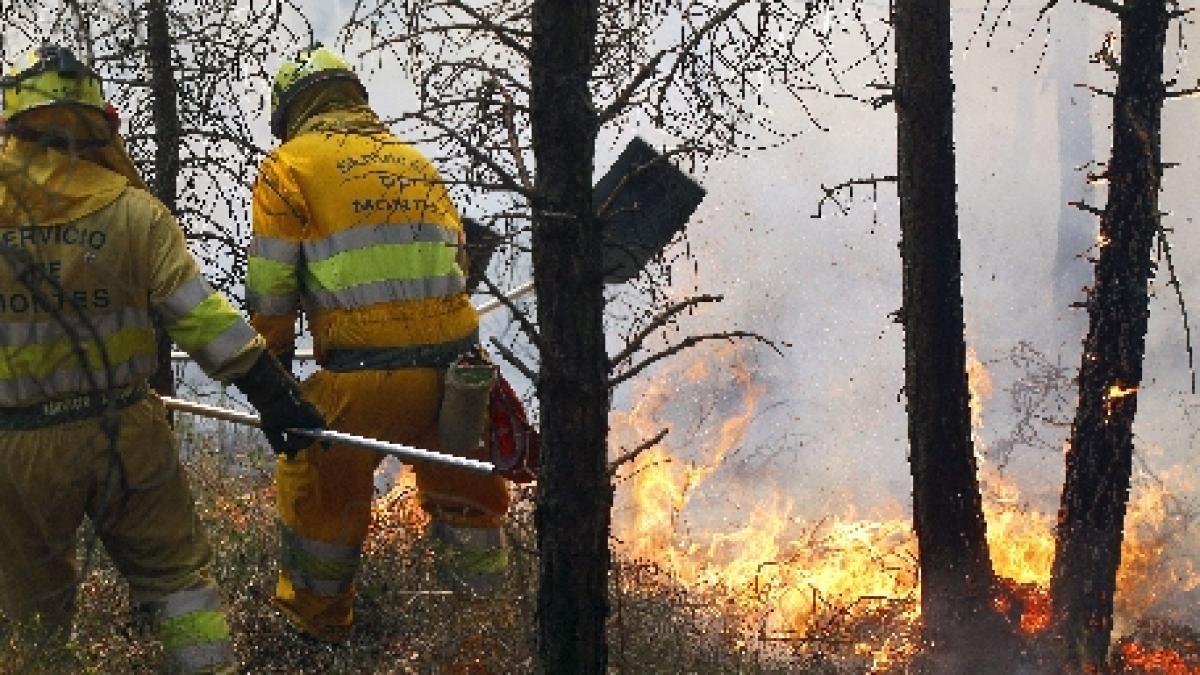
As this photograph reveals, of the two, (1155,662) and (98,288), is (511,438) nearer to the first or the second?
A: (98,288)

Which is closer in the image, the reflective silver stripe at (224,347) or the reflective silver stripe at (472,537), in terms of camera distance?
the reflective silver stripe at (224,347)

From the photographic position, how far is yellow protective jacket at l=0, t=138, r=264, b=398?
3.71m

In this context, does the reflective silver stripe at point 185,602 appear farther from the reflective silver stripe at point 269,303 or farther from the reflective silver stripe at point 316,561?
the reflective silver stripe at point 269,303

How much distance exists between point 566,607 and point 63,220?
1874 mm

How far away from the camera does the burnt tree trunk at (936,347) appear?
245 inches

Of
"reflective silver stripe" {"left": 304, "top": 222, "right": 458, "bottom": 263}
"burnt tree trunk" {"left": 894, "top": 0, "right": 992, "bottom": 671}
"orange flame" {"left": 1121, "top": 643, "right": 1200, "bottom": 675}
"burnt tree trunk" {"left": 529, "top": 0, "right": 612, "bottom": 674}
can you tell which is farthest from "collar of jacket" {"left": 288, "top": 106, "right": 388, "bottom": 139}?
"orange flame" {"left": 1121, "top": 643, "right": 1200, "bottom": 675}

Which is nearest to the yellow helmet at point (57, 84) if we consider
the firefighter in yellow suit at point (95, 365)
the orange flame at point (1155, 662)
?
the firefighter in yellow suit at point (95, 365)

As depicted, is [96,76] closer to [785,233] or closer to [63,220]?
[63,220]

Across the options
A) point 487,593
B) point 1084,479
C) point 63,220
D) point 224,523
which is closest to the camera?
point 63,220

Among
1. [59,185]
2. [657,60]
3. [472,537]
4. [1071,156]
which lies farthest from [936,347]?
[1071,156]

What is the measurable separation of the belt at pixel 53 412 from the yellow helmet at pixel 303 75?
4.59 feet

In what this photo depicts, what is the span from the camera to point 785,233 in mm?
24172

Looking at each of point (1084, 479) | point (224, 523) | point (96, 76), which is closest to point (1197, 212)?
point (1084, 479)

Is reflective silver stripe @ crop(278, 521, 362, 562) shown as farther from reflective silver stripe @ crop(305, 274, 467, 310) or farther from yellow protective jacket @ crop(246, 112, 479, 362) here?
reflective silver stripe @ crop(305, 274, 467, 310)
